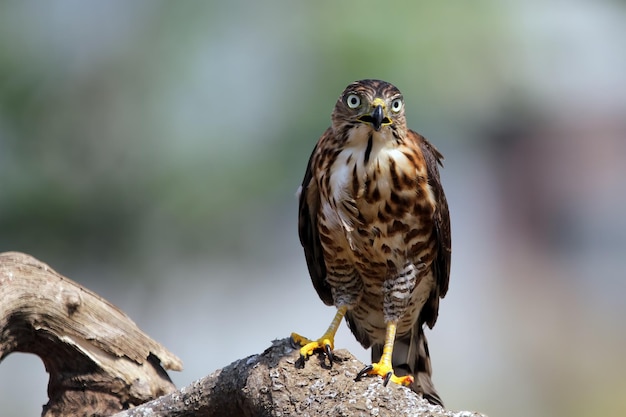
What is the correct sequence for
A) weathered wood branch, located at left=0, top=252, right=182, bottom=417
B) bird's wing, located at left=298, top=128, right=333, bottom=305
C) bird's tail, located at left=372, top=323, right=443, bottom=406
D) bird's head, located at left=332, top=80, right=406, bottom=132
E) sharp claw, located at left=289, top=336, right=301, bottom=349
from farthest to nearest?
bird's tail, located at left=372, top=323, right=443, bottom=406 < bird's wing, located at left=298, top=128, right=333, bottom=305 < weathered wood branch, located at left=0, top=252, right=182, bottom=417 < bird's head, located at left=332, top=80, right=406, bottom=132 < sharp claw, located at left=289, top=336, right=301, bottom=349

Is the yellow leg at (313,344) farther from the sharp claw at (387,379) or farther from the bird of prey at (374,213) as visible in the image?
the sharp claw at (387,379)

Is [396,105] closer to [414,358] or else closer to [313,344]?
[313,344]

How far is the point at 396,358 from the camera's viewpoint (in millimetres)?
4637

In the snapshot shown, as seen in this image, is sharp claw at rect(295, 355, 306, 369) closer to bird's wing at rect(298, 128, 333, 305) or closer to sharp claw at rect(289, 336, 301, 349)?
sharp claw at rect(289, 336, 301, 349)

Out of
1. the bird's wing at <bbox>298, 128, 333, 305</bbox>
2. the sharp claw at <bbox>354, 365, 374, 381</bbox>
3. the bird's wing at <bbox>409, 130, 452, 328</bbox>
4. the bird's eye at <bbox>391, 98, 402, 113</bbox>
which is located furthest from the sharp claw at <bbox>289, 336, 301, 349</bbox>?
the bird's eye at <bbox>391, 98, 402, 113</bbox>

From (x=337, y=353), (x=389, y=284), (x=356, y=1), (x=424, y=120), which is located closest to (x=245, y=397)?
(x=337, y=353)

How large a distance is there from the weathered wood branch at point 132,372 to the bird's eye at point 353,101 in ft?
3.53

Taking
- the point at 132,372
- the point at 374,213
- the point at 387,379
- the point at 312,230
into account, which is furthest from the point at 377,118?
the point at 132,372

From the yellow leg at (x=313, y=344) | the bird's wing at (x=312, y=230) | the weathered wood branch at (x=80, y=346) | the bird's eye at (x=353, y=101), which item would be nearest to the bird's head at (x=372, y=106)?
the bird's eye at (x=353, y=101)

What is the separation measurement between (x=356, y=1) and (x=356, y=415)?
10.1 metres

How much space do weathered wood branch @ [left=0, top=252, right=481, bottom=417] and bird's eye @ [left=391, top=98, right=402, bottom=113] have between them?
1.10m

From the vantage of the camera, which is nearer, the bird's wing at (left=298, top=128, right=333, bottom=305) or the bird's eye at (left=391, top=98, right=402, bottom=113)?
the bird's eye at (left=391, top=98, right=402, bottom=113)

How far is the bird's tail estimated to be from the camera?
4.57 m

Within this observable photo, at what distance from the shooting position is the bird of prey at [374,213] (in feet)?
12.7
